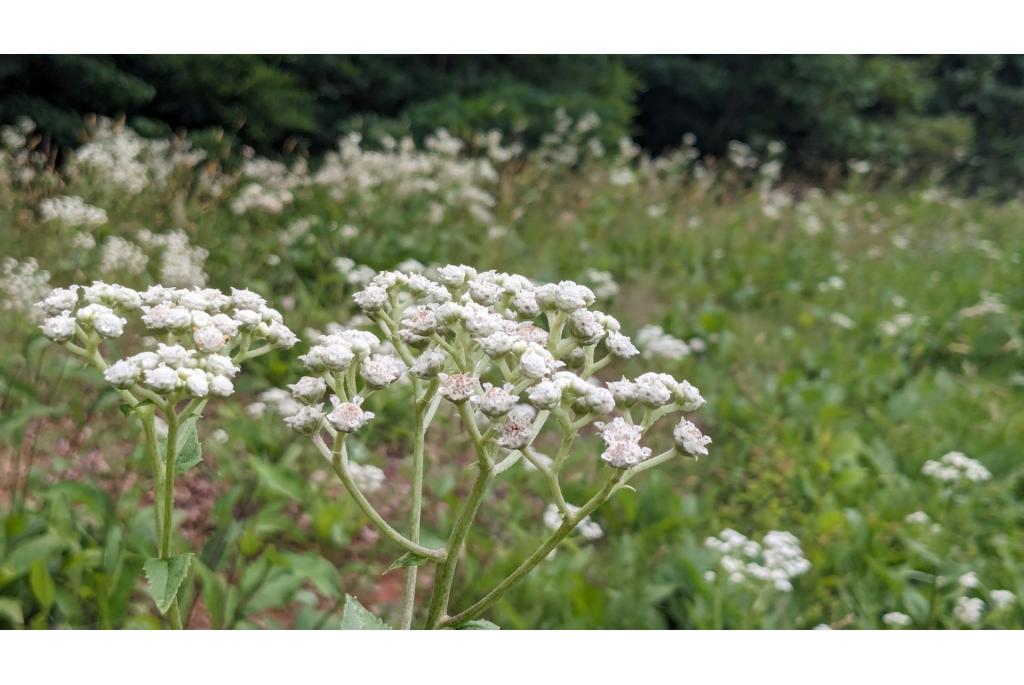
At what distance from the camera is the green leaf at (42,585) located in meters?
1.33

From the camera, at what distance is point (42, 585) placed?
134 cm

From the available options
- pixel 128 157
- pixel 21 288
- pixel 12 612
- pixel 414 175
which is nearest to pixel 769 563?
pixel 12 612

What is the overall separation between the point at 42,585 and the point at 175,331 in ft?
2.94

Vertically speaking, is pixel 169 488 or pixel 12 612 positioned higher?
pixel 169 488

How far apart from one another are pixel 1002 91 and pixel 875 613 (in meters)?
2.71

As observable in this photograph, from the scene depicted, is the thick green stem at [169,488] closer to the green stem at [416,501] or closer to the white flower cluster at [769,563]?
the green stem at [416,501]

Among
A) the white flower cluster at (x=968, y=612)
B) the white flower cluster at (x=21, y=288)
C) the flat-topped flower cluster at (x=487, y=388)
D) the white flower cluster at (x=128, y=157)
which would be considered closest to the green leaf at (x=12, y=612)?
the white flower cluster at (x=21, y=288)

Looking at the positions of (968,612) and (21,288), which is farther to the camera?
(21,288)

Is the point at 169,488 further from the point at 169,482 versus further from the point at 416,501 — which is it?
the point at 416,501

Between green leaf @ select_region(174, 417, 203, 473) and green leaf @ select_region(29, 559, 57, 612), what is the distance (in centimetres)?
81

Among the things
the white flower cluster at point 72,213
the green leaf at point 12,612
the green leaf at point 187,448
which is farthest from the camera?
the white flower cluster at point 72,213

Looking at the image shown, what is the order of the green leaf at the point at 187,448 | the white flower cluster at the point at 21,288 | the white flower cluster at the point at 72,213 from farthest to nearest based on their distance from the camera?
the white flower cluster at the point at 72,213
the white flower cluster at the point at 21,288
the green leaf at the point at 187,448

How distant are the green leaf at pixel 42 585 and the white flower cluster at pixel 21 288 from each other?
51cm
